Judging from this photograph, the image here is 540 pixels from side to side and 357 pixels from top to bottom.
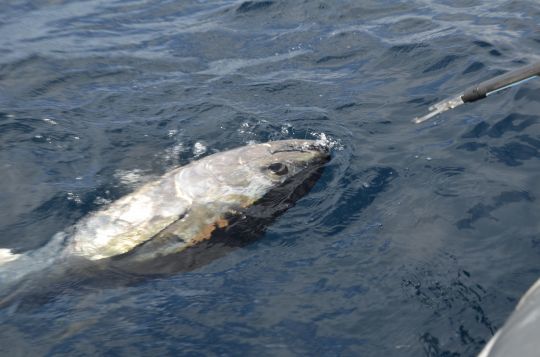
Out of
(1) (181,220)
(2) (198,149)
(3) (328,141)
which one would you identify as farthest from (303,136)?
(1) (181,220)

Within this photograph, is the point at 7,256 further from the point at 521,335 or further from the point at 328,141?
the point at 521,335

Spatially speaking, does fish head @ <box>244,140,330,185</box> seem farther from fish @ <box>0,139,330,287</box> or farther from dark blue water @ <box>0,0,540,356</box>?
dark blue water @ <box>0,0,540,356</box>

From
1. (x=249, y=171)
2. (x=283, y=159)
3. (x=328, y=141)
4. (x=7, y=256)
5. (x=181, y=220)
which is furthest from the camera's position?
(x=328, y=141)

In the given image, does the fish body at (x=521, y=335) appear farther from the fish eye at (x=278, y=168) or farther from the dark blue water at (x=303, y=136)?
the fish eye at (x=278, y=168)

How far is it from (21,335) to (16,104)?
5.24 meters

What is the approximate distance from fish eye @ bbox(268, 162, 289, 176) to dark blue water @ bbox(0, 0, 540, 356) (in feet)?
1.34

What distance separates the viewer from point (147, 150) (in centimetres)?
769

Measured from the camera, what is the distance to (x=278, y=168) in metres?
6.17

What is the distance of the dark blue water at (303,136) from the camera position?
4.82 m

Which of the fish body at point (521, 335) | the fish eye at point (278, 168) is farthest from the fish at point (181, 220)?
the fish body at point (521, 335)

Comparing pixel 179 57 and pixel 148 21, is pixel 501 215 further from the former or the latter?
pixel 148 21

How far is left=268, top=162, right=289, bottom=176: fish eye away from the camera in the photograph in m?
6.16

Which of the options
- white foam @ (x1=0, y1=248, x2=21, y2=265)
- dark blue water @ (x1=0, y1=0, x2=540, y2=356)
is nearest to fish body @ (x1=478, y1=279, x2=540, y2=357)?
dark blue water @ (x1=0, y1=0, x2=540, y2=356)

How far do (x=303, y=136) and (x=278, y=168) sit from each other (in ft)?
5.21
